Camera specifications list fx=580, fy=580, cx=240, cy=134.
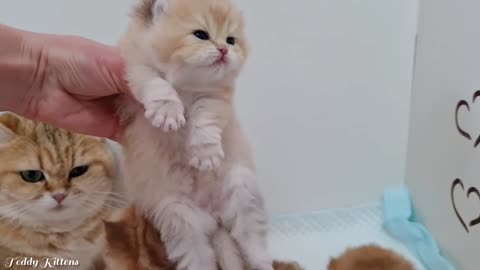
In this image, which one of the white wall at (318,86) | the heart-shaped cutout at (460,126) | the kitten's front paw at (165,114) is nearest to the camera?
the kitten's front paw at (165,114)

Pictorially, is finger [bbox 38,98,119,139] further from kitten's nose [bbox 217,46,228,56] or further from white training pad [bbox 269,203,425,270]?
white training pad [bbox 269,203,425,270]

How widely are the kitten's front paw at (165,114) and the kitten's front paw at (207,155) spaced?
0.21 ft

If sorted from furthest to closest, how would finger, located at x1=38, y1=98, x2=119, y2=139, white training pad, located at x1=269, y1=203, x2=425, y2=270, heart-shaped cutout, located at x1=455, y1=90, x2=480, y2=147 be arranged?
white training pad, located at x1=269, y1=203, x2=425, y2=270
heart-shaped cutout, located at x1=455, y1=90, x2=480, y2=147
finger, located at x1=38, y1=98, x2=119, y2=139

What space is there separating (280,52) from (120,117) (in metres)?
0.53

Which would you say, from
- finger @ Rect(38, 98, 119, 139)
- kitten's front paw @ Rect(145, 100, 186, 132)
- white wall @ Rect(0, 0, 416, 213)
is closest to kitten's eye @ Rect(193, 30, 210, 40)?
kitten's front paw @ Rect(145, 100, 186, 132)

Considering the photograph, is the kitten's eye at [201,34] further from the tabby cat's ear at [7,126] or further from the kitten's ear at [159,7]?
the tabby cat's ear at [7,126]

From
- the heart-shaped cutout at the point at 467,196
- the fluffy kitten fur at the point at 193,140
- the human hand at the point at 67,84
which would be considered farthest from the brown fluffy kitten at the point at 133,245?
the heart-shaped cutout at the point at 467,196

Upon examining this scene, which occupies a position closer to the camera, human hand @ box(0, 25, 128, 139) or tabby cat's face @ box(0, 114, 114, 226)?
human hand @ box(0, 25, 128, 139)

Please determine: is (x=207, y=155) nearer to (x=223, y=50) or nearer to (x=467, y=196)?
(x=223, y=50)

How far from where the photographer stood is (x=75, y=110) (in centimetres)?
117

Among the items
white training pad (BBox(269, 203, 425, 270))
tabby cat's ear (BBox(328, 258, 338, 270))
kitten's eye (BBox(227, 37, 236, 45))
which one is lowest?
white training pad (BBox(269, 203, 425, 270))

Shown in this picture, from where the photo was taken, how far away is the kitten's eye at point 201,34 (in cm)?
92

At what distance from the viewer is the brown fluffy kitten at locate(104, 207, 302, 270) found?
1.13 meters

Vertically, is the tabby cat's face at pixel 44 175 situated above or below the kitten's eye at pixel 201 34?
below
